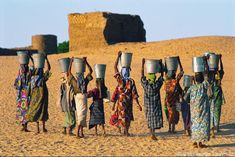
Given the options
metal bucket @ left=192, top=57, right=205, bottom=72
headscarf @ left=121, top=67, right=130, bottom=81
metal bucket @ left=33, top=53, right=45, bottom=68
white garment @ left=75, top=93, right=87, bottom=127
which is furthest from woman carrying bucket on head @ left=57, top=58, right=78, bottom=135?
metal bucket @ left=192, top=57, right=205, bottom=72

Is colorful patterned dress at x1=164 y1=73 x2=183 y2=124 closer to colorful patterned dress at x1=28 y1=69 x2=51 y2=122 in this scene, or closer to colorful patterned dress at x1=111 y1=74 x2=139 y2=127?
colorful patterned dress at x1=111 y1=74 x2=139 y2=127

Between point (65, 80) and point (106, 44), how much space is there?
24115mm

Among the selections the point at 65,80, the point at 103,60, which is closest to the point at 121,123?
the point at 65,80

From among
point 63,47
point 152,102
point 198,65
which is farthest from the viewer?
point 63,47

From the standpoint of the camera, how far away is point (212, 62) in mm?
12070

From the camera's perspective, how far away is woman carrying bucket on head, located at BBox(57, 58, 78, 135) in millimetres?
11352

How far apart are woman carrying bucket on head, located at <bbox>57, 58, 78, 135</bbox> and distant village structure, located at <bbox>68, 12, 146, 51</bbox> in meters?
23.7

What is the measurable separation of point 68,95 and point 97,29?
957 inches

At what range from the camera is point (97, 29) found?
3547cm

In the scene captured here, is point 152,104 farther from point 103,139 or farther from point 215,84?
point 215,84

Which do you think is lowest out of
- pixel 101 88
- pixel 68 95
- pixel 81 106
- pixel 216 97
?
pixel 81 106

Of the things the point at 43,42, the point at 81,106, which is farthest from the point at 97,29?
the point at 81,106

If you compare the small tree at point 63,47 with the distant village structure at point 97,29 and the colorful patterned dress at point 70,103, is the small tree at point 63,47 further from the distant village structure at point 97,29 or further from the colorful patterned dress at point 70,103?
the colorful patterned dress at point 70,103

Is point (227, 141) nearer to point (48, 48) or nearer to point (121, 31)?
point (121, 31)
